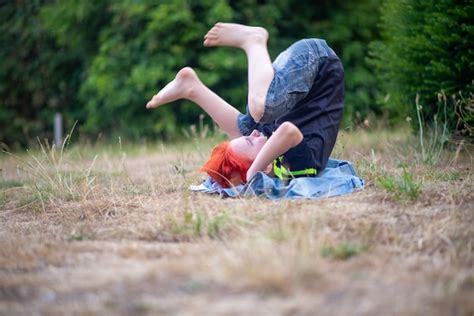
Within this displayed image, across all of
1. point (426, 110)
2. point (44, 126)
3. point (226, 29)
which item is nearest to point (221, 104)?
point (226, 29)

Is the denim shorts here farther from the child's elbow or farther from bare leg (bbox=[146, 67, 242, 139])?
bare leg (bbox=[146, 67, 242, 139])

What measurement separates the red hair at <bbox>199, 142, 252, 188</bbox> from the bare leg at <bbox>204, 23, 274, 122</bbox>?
23 centimetres

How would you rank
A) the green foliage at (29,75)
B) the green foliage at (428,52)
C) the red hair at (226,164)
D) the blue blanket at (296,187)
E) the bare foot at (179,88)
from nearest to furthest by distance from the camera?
the blue blanket at (296,187) → the red hair at (226,164) → the bare foot at (179,88) → the green foliage at (428,52) → the green foliage at (29,75)

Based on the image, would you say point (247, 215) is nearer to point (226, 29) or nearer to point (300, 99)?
point (300, 99)

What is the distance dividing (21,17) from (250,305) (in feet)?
26.5

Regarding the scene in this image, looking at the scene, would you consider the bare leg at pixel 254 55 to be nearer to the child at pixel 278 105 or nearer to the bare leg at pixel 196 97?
the child at pixel 278 105

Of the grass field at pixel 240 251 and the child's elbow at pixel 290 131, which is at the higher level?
the child's elbow at pixel 290 131

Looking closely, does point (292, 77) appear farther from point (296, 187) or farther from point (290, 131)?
point (296, 187)

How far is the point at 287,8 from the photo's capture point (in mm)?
7344

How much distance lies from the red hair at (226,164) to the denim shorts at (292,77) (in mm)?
238

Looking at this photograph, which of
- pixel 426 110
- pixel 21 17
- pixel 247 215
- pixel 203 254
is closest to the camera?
pixel 203 254

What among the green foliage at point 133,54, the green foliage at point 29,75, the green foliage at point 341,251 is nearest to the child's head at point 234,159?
the green foliage at point 341,251

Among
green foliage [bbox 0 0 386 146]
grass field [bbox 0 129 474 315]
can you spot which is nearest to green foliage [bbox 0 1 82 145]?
A: green foliage [bbox 0 0 386 146]

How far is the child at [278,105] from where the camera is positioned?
2.80 m
